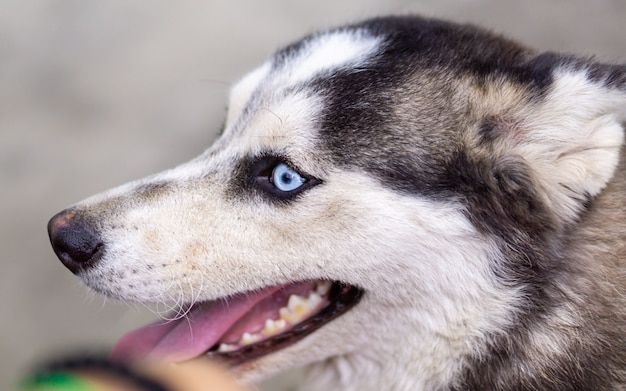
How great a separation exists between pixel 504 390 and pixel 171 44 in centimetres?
428

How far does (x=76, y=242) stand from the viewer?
2270 millimetres

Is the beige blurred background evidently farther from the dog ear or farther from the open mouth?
the dog ear

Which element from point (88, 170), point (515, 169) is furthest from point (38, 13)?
point (515, 169)

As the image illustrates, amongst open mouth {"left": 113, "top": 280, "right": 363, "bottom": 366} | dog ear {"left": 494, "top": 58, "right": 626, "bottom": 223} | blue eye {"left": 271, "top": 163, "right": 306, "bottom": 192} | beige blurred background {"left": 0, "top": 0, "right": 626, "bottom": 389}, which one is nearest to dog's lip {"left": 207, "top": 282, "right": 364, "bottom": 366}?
open mouth {"left": 113, "top": 280, "right": 363, "bottom": 366}

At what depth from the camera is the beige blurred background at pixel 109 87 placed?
13.8 ft

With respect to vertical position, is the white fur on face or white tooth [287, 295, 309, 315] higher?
the white fur on face

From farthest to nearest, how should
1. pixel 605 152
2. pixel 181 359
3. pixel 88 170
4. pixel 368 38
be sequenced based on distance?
pixel 88 170
pixel 368 38
pixel 181 359
pixel 605 152

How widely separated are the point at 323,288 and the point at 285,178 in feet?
1.29

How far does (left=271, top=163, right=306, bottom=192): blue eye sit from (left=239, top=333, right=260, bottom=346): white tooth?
52 cm

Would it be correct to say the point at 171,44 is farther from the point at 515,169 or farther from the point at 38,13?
the point at 515,169

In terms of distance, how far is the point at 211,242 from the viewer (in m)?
2.24

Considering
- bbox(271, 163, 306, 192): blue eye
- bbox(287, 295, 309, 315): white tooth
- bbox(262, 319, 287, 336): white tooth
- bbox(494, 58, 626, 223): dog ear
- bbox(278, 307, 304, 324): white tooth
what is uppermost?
bbox(494, 58, 626, 223): dog ear

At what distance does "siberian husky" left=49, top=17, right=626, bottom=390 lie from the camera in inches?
85.7

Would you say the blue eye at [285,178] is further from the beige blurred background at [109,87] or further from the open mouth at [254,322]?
the beige blurred background at [109,87]
